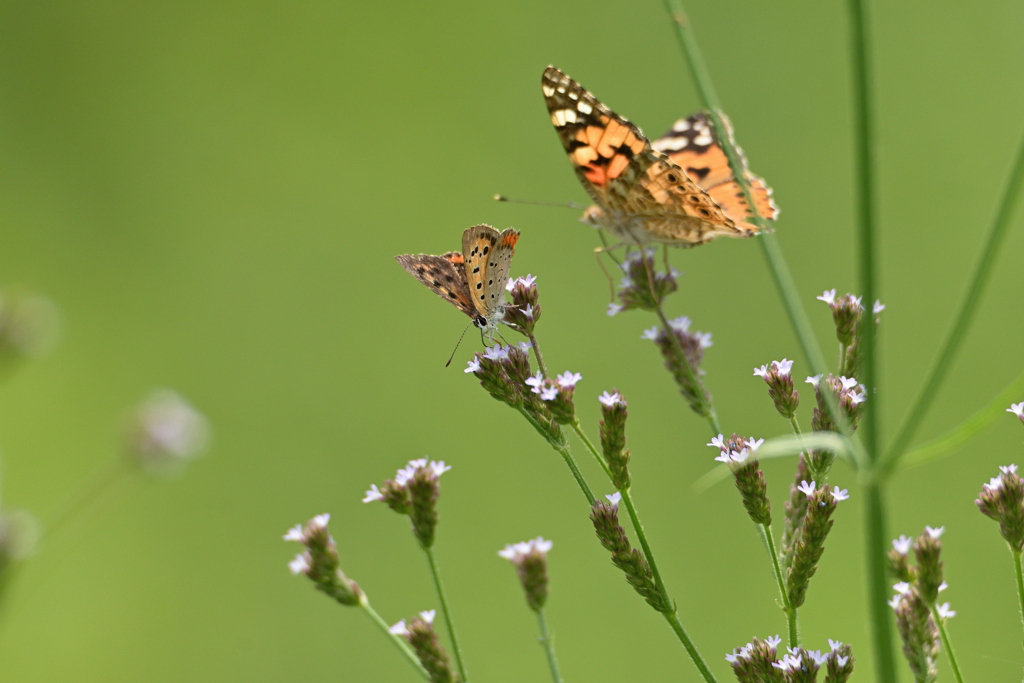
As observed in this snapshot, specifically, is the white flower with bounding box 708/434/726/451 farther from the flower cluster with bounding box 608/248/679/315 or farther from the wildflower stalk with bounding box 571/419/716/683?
the flower cluster with bounding box 608/248/679/315

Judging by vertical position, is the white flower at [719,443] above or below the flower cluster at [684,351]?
below

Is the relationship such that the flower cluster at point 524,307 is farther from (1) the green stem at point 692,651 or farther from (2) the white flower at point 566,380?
(1) the green stem at point 692,651

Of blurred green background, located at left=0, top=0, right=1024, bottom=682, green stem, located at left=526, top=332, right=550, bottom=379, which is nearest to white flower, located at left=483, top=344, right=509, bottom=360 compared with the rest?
green stem, located at left=526, top=332, right=550, bottom=379

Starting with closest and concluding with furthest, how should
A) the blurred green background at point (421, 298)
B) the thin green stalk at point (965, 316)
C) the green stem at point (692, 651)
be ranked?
the thin green stalk at point (965, 316) < the green stem at point (692, 651) < the blurred green background at point (421, 298)

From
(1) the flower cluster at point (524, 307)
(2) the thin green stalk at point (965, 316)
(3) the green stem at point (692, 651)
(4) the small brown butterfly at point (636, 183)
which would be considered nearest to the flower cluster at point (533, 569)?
(3) the green stem at point (692, 651)

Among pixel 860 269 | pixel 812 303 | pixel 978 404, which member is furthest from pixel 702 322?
pixel 860 269

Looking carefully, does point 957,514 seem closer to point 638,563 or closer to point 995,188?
point 995,188

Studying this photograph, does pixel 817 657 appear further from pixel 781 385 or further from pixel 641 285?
pixel 641 285
